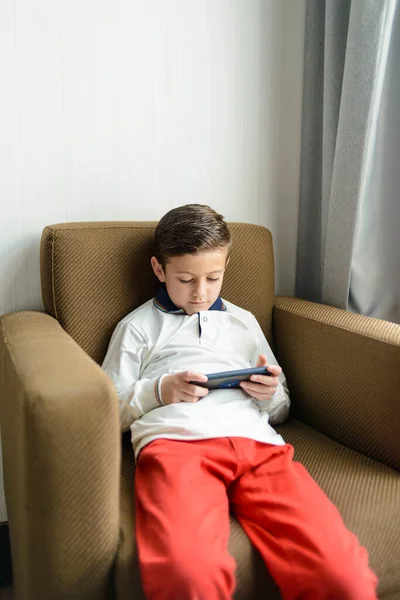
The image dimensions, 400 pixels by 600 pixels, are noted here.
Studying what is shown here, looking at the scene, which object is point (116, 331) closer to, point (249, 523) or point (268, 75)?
point (249, 523)

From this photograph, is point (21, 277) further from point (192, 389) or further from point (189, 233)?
point (192, 389)

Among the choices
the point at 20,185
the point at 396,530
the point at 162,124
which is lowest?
the point at 396,530

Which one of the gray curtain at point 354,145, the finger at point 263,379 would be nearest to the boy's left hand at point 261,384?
the finger at point 263,379

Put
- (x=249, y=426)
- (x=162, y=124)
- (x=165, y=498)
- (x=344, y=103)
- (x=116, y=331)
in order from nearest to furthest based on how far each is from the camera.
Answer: (x=165, y=498) → (x=249, y=426) → (x=116, y=331) → (x=344, y=103) → (x=162, y=124)

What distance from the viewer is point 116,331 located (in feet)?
4.49

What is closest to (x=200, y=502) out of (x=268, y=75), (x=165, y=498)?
(x=165, y=498)

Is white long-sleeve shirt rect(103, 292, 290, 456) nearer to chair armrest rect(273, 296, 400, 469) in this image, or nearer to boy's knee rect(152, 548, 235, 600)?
chair armrest rect(273, 296, 400, 469)

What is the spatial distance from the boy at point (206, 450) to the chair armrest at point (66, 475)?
103mm

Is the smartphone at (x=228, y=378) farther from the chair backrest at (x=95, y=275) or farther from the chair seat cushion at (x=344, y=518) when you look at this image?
the chair backrest at (x=95, y=275)

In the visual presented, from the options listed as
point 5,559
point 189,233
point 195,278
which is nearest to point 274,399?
point 195,278

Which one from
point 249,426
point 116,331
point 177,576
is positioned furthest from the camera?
point 116,331

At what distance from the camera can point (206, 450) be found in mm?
1095

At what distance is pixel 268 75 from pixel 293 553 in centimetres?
140

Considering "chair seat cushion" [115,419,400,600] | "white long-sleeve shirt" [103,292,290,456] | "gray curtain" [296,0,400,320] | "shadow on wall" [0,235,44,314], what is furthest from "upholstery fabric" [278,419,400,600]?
"shadow on wall" [0,235,44,314]
